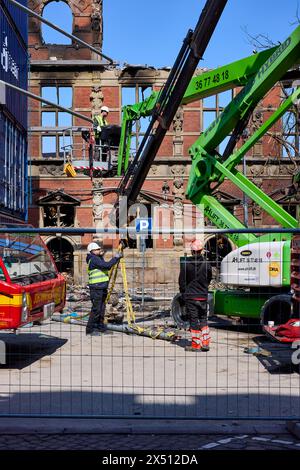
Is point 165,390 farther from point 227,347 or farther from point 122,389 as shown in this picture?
point 227,347

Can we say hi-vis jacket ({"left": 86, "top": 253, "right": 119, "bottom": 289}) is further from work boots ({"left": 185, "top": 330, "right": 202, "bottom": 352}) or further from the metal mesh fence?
work boots ({"left": 185, "top": 330, "right": 202, "bottom": 352})

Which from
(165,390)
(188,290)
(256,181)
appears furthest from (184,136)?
(165,390)

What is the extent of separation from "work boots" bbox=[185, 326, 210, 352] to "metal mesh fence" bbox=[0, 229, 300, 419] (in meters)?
0.16

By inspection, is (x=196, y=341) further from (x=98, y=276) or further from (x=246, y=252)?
(x=98, y=276)

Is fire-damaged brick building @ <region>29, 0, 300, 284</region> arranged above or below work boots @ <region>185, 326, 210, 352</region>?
above

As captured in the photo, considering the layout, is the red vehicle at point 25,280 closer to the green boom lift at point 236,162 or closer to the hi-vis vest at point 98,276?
the hi-vis vest at point 98,276

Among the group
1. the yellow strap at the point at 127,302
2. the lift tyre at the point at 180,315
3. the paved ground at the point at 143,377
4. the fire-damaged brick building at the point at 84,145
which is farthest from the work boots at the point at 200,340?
the fire-damaged brick building at the point at 84,145

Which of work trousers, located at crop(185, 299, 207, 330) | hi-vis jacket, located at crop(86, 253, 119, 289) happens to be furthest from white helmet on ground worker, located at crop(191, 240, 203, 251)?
hi-vis jacket, located at crop(86, 253, 119, 289)

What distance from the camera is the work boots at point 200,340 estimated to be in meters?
9.34

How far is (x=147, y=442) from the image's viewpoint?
532 cm

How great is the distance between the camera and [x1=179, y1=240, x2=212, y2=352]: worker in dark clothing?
28.3 feet

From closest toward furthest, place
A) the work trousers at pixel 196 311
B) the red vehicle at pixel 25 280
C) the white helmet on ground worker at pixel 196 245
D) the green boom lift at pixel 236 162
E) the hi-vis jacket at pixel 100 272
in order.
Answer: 1. the red vehicle at pixel 25 280
2. the white helmet on ground worker at pixel 196 245
3. the green boom lift at pixel 236 162
4. the work trousers at pixel 196 311
5. the hi-vis jacket at pixel 100 272

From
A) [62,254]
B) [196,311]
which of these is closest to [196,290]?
[196,311]

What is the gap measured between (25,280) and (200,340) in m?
2.74
